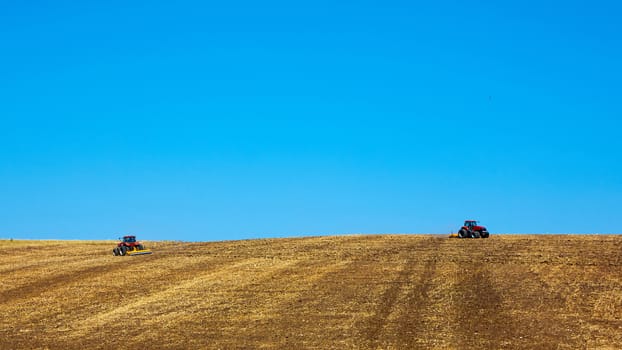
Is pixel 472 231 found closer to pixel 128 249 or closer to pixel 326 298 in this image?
pixel 128 249

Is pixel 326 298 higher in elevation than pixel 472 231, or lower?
lower

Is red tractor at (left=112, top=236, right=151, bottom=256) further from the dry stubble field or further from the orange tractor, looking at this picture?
the orange tractor

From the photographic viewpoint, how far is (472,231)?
66125mm

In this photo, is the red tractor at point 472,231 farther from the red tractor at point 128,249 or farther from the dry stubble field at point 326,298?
the red tractor at point 128,249

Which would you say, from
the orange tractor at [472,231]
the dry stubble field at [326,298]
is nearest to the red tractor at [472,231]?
the orange tractor at [472,231]

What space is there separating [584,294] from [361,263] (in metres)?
16.2

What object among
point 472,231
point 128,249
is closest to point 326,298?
point 128,249

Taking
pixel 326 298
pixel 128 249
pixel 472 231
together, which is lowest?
pixel 326 298

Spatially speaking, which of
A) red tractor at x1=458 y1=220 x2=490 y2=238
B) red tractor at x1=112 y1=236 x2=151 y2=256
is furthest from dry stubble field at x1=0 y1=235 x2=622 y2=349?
red tractor at x1=458 y1=220 x2=490 y2=238

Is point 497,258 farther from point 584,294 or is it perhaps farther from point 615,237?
point 615,237

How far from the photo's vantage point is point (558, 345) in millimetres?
24766

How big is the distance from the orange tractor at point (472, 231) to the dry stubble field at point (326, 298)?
782 centimetres

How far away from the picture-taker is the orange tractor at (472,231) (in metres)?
65.9

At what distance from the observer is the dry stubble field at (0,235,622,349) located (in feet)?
88.1
